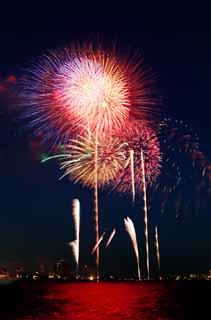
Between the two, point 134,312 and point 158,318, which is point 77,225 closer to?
point 134,312

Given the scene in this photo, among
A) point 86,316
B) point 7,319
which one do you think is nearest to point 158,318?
point 86,316

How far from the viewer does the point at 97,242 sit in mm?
68812

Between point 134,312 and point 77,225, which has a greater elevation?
point 77,225

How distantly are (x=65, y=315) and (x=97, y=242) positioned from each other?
16.1 metres

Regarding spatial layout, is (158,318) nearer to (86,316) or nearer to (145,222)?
(86,316)

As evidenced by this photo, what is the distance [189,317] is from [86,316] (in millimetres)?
11755

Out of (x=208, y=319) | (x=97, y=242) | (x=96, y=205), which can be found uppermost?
(x=96, y=205)

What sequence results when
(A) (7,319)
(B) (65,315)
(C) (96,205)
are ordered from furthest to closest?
1. (C) (96,205)
2. (B) (65,315)
3. (A) (7,319)

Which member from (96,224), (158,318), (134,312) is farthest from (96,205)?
(158,318)

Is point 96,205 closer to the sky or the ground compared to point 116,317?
closer to the sky

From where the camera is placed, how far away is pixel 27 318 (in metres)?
51.6

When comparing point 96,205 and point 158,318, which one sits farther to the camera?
point 96,205

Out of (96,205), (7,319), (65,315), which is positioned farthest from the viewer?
(96,205)

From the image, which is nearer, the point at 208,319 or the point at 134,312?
the point at 208,319
